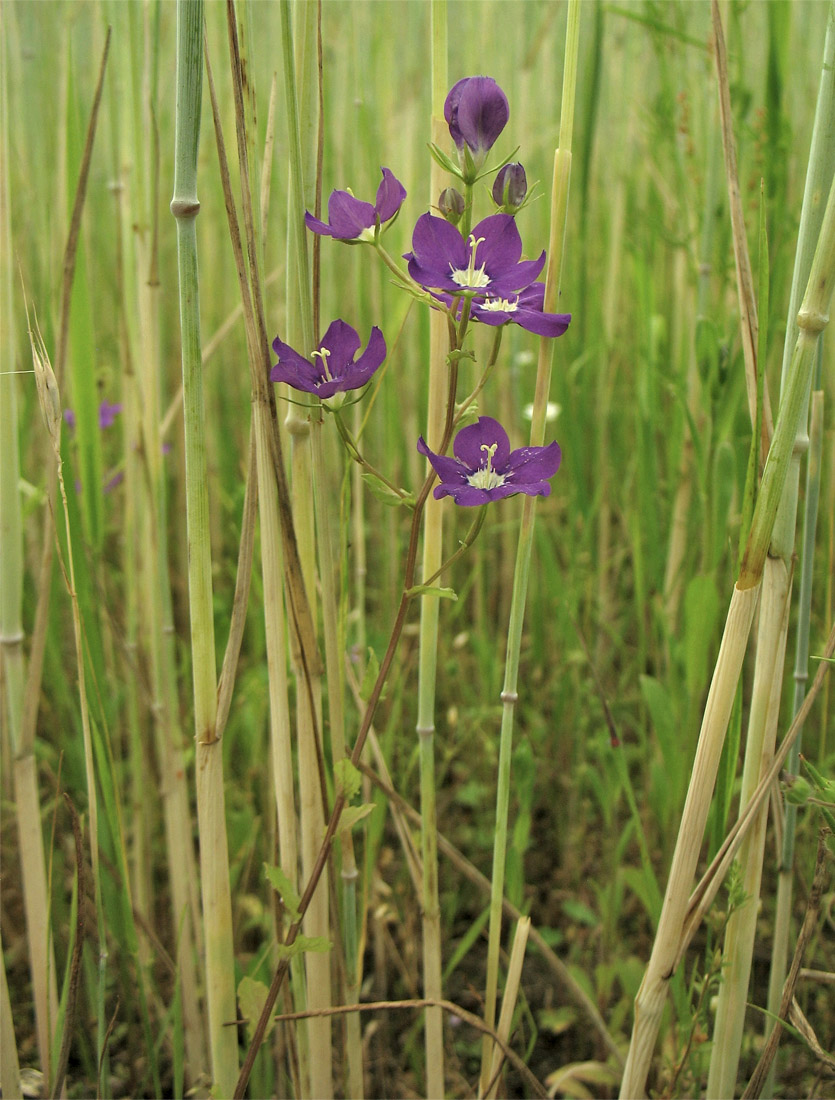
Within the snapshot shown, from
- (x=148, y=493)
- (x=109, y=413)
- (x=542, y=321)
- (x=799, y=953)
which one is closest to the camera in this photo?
(x=542, y=321)

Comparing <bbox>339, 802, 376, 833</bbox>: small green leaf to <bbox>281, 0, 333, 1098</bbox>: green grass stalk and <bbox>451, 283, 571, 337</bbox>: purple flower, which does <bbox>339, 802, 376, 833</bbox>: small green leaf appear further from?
<bbox>451, 283, 571, 337</bbox>: purple flower

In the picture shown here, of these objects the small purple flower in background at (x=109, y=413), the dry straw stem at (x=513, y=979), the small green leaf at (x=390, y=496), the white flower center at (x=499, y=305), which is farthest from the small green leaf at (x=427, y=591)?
the small purple flower in background at (x=109, y=413)

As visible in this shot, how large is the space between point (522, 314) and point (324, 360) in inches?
4.5

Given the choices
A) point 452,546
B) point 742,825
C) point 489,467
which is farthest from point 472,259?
point 452,546

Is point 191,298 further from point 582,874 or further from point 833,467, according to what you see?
point 582,874

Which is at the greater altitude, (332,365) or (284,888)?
(332,365)

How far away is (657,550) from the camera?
0.83 m

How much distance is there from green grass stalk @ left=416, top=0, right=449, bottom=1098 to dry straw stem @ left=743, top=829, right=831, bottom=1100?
220mm

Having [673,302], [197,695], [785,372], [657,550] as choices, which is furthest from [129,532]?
[673,302]

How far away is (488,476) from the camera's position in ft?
1.58

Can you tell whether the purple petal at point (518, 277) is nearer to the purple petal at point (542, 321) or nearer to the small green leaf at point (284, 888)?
the purple petal at point (542, 321)

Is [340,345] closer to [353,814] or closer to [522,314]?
[522,314]

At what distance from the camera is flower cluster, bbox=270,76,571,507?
0.43m

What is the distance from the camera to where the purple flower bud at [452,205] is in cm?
44
